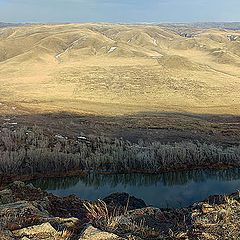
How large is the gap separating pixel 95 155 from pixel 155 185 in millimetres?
3132

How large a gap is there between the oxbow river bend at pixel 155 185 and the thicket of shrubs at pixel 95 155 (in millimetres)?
468

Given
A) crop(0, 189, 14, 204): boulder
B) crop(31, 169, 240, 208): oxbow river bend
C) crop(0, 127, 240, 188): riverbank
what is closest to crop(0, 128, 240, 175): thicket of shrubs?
crop(0, 127, 240, 188): riverbank

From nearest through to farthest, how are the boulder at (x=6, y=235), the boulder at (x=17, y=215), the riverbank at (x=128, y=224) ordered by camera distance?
the boulder at (x=6, y=235) < the riverbank at (x=128, y=224) < the boulder at (x=17, y=215)

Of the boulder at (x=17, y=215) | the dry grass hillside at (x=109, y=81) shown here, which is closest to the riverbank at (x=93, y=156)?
the boulder at (x=17, y=215)

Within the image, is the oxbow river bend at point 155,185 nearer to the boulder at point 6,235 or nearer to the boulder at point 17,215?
the boulder at point 17,215

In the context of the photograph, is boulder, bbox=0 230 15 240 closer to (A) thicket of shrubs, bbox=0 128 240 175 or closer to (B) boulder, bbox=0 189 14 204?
(B) boulder, bbox=0 189 14 204

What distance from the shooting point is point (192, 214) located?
27.7ft

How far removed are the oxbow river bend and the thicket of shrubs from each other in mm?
468

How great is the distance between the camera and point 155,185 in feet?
59.7

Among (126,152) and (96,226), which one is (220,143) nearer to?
(126,152)

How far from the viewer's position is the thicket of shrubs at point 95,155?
18.1 m

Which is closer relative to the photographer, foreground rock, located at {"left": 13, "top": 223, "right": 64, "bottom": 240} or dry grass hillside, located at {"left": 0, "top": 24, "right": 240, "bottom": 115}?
foreground rock, located at {"left": 13, "top": 223, "right": 64, "bottom": 240}

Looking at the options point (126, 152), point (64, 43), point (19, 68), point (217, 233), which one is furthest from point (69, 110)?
point (64, 43)

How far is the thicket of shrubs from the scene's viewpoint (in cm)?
1814
